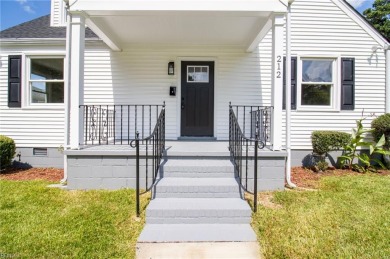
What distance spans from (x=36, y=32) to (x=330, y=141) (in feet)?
25.1

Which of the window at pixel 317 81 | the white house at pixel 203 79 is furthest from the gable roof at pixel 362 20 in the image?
the window at pixel 317 81

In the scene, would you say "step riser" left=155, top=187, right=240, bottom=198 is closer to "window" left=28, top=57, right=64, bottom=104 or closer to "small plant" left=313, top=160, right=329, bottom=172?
"small plant" left=313, top=160, right=329, bottom=172

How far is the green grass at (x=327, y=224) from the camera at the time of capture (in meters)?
2.50

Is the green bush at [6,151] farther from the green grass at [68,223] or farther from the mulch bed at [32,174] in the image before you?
the green grass at [68,223]

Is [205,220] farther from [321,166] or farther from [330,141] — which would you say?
[330,141]

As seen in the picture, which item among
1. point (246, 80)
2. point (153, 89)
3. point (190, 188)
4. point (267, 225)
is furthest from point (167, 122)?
point (267, 225)

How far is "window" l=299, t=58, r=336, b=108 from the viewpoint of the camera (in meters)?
6.23

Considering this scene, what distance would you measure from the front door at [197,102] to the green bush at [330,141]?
2486mm

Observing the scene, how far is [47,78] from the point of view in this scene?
6.23 metres

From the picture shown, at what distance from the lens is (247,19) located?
4.59m

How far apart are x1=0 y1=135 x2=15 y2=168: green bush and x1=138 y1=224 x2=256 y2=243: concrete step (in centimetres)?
441

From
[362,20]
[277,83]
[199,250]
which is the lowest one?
[199,250]

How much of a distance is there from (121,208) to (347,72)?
6018 millimetres

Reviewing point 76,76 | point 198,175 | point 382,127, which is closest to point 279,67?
point 198,175
